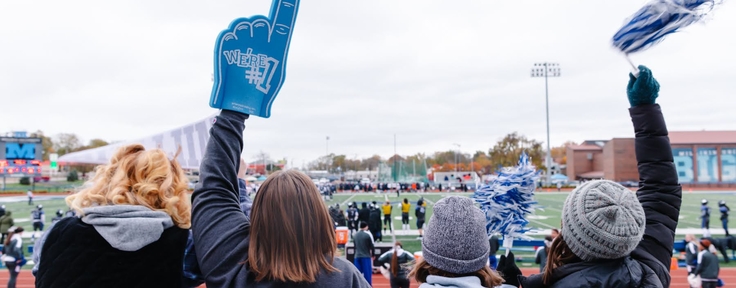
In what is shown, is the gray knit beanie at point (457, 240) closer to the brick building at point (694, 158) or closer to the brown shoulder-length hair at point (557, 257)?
the brown shoulder-length hair at point (557, 257)

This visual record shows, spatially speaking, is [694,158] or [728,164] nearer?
[728,164]

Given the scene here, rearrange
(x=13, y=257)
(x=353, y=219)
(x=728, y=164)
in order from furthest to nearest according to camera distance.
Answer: (x=728, y=164)
(x=353, y=219)
(x=13, y=257)

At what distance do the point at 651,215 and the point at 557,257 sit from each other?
1.35ft

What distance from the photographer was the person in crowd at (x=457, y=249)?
1.47m

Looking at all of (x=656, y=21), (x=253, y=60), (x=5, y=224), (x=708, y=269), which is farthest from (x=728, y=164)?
(x=253, y=60)

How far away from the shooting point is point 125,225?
1.52 metres

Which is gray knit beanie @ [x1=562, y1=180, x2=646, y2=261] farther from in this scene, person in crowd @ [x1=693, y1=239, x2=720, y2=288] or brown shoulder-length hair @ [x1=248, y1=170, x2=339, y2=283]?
person in crowd @ [x1=693, y1=239, x2=720, y2=288]

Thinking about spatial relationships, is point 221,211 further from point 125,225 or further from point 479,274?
point 479,274

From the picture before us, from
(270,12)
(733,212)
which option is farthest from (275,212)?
(733,212)

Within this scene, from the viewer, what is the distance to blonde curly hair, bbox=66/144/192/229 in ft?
5.24

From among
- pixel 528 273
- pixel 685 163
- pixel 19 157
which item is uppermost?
pixel 19 157

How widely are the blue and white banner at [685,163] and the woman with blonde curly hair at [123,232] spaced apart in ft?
189

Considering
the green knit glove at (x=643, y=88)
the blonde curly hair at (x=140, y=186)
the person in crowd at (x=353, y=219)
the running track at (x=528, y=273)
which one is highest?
the green knit glove at (x=643, y=88)

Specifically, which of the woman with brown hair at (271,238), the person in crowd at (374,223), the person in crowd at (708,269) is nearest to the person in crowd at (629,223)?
the woman with brown hair at (271,238)
